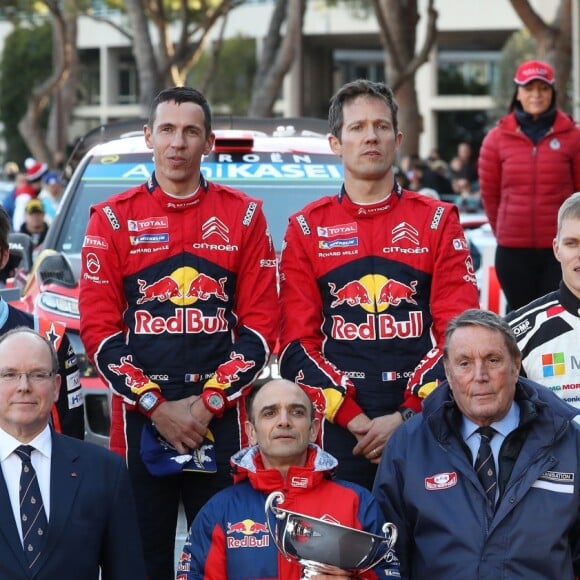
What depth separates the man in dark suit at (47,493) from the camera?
4.64 metres

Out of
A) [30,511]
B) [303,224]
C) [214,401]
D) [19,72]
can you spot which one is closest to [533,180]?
[303,224]

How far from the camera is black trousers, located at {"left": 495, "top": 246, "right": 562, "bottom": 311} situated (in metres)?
8.69

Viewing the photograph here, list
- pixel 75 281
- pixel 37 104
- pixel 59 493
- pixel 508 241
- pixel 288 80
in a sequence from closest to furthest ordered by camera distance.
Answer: pixel 59 493, pixel 75 281, pixel 508 241, pixel 37 104, pixel 288 80

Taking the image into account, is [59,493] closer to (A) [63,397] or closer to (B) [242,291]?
(A) [63,397]

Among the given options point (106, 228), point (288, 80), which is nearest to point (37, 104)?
point (288, 80)

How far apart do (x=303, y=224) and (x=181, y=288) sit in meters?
0.53

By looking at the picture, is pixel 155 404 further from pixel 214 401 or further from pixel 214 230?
pixel 214 230

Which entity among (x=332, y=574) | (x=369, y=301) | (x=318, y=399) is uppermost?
(x=369, y=301)

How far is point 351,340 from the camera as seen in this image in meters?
5.38

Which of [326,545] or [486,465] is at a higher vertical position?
[486,465]

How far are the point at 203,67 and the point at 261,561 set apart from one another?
58.7m

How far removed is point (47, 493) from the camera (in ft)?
15.5

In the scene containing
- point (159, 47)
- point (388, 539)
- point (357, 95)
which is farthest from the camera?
point (159, 47)

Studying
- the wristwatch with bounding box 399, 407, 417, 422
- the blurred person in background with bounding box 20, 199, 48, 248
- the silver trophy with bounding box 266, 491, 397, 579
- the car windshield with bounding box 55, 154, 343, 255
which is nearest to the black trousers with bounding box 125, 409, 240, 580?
the wristwatch with bounding box 399, 407, 417, 422
